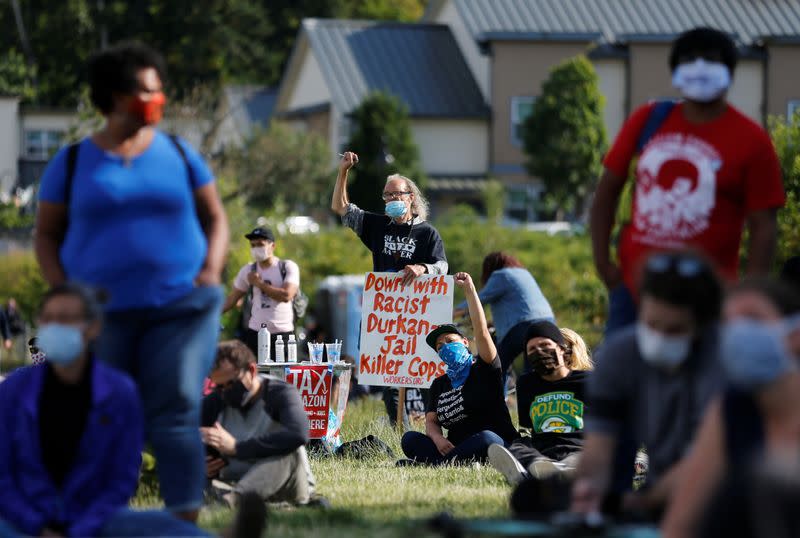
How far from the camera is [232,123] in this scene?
67375mm

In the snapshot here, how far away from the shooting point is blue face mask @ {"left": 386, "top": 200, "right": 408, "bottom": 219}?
36.9 feet

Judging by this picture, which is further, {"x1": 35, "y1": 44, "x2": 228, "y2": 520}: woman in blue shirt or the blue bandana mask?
the blue bandana mask

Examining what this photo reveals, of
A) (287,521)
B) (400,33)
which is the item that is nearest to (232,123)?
(400,33)

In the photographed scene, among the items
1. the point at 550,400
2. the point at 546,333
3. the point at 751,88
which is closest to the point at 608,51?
the point at 751,88

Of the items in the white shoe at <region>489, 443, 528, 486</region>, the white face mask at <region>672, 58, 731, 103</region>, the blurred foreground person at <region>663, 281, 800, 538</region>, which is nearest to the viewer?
the blurred foreground person at <region>663, 281, 800, 538</region>

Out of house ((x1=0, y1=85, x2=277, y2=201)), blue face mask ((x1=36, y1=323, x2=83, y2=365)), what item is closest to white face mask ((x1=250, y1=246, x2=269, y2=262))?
blue face mask ((x1=36, y1=323, x2=83, y2=365))

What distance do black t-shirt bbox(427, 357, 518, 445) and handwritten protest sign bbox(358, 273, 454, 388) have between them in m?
2.06

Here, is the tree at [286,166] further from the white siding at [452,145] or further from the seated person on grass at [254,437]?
the seated person on grass at [254,437]

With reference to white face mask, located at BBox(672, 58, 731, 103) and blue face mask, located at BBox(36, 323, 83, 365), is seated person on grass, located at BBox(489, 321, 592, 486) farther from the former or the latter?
blue face mask, located at BBox(36, 323, 83, 365)

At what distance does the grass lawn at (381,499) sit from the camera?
7.03 meters

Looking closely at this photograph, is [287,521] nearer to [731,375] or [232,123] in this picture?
[731,375]

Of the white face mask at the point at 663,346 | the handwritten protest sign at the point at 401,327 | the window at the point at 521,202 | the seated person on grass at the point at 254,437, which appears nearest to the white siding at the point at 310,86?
the window at the point at 521,202

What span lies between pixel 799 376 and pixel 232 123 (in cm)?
6392

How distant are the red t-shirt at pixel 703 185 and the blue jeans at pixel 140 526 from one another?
2.03 meters
